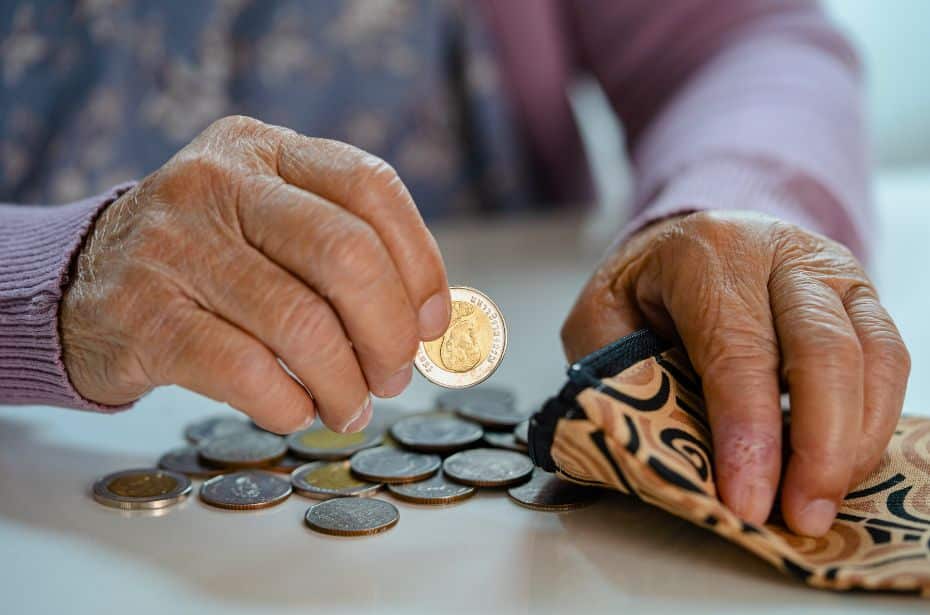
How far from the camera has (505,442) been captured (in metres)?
0.85

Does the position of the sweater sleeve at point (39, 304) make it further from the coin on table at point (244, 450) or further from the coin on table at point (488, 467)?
the coin on table at point (488, 467)

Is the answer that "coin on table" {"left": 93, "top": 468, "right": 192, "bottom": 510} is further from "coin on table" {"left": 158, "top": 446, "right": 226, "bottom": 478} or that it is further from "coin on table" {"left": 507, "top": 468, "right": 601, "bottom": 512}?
"coin on table" {"left": 507, "top": 468, "right": 601, "bottom": 512}

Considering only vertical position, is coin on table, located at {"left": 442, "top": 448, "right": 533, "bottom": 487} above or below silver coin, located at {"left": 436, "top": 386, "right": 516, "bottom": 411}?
below

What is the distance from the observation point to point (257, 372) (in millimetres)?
671

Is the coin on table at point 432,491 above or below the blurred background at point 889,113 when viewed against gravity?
below

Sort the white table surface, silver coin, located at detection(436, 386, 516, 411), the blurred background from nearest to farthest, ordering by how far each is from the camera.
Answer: the white table surface → silver coin, located at detection(436, 386, 516, 411) → the blurred background

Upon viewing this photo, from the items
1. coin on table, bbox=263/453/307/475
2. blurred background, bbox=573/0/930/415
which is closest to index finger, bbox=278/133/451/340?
coin on table, bbox=263/453/307/475

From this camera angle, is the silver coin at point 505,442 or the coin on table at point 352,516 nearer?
the coin on table at point 352,516

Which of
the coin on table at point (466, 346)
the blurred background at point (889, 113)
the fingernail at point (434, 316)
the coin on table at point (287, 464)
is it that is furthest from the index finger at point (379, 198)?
the blurred background at point (889, 113)

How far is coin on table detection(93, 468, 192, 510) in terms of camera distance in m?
0.73

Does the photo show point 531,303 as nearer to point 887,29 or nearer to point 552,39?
point 552,39

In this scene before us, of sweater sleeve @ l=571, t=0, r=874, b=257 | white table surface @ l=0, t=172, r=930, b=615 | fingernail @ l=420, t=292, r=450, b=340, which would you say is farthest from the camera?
sweater sleeve @ l=571, t=0, r=874, b=257

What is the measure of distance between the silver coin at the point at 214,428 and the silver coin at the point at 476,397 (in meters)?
0.20

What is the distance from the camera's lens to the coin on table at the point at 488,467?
76 centimetres
